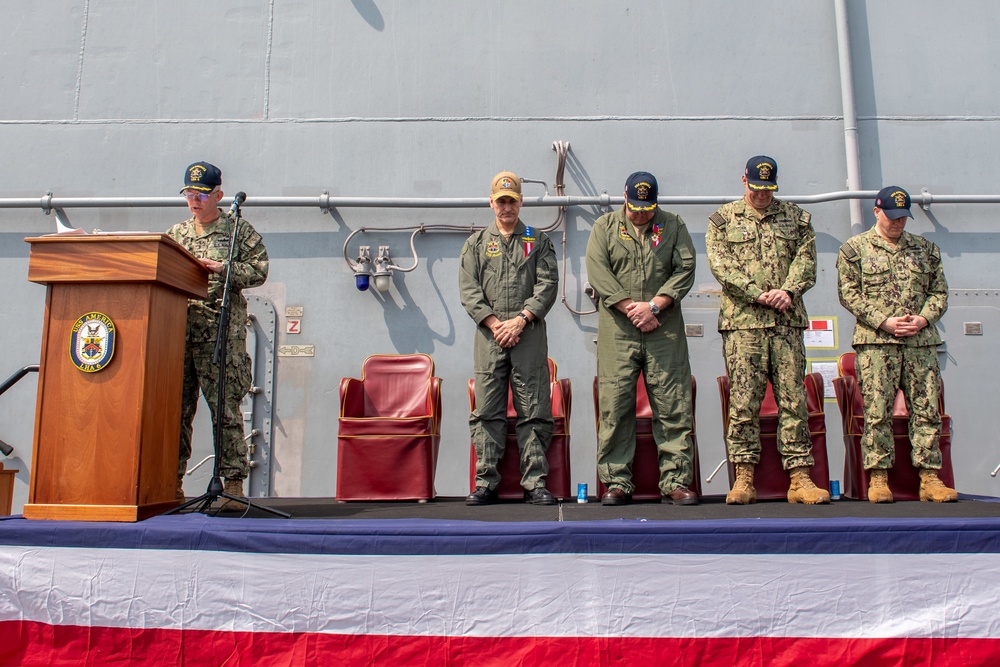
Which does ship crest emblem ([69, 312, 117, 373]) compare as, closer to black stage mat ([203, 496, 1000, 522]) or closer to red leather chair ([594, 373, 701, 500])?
black stage mat ([203, 496, 1000, 522])

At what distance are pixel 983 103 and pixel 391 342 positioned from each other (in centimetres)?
446

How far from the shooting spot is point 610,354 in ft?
12.0

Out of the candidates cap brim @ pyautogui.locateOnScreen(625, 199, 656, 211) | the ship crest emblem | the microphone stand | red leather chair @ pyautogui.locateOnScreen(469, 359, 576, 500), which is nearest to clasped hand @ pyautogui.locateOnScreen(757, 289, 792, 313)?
cap brim @ pyautogui.locateOnScreen(625, 199, 656, 211)

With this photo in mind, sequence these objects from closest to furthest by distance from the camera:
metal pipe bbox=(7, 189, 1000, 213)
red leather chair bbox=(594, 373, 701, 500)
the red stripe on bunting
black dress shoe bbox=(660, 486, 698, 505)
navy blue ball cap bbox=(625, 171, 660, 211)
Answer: the red stripe on bunting < black dress shoe bbox=(660, 486, 698, 505) < navy blue ball cap bbox=(625, 171, 660, 211) < red leather chair bbox=(594, 373, 701, 500) < metal pipe bbox=(7, 189, 1000, 213)

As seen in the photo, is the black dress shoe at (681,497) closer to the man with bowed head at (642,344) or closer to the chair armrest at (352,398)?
the man with bowed head at (642,344)

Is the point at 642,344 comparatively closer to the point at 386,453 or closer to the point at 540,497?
the point at 540,497

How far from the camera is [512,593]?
2578 mm

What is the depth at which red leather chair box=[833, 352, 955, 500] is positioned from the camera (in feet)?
12.9

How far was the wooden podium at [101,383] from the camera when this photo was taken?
2887 millimetres

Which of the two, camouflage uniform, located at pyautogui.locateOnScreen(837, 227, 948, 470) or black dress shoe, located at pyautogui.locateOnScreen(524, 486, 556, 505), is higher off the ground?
camouflage uniform, located at pyautogui.locateOnScreen(837, 227, 948, 470)

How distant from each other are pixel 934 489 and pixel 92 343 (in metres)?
3.67

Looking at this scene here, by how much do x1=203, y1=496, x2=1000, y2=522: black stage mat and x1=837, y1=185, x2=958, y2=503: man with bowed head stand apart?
0.74 feet

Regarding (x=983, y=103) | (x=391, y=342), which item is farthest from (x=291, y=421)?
(x=983, y=103)

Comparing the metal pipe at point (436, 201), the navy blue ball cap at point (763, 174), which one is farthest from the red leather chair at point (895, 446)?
the metal pipe at point (436, 201)
